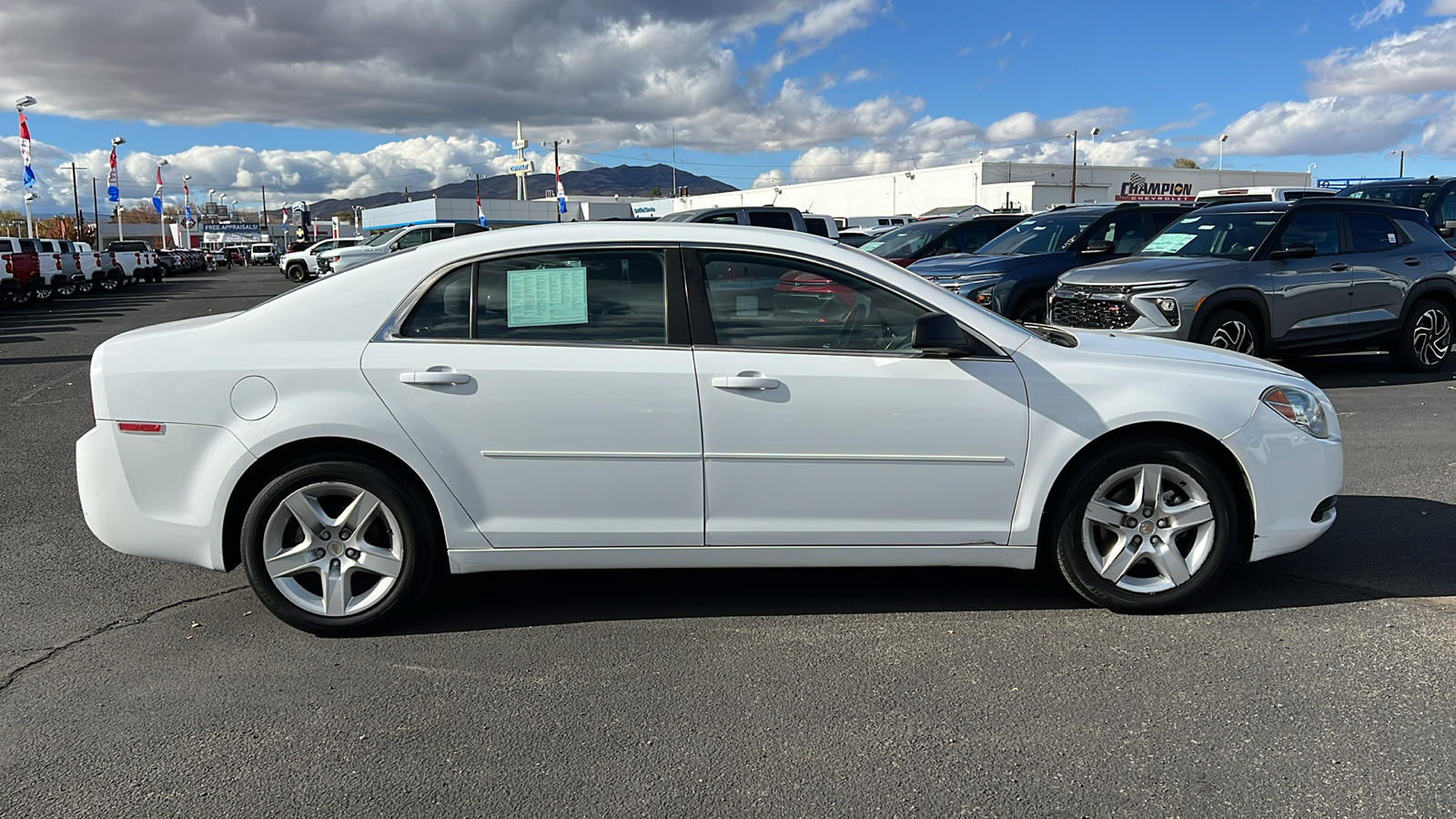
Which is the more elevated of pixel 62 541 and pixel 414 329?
pixel 414 329

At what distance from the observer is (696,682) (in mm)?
3637

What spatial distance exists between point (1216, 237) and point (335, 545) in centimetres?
944

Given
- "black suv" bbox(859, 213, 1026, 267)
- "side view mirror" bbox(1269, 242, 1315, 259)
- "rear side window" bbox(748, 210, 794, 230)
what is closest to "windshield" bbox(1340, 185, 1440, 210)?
"black suv" bbox(859, 213, 1026, 267)

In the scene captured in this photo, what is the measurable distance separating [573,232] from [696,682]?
182 centimetres

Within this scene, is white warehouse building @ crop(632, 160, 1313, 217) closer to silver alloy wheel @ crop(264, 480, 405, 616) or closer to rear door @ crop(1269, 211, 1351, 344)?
rear door @ crop(1269, 211, 1351, 344)

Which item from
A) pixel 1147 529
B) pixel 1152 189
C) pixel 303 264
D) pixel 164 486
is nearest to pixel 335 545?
pixel 164 486

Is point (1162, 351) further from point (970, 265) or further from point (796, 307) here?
point (970, 265)

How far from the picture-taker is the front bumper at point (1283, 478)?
13.5 ft

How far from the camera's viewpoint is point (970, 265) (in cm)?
1202

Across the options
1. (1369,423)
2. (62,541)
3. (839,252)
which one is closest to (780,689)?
(839,252)

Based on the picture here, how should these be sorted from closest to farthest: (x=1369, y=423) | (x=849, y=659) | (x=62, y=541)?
(x=849, y=659) → (x=62, y=541) → (x=1369, y=423)

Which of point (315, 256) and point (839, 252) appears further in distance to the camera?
point (315, 256)

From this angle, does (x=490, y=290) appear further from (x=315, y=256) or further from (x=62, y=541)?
(x=315, y=256)

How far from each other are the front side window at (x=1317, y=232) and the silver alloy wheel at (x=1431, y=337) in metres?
1.36
